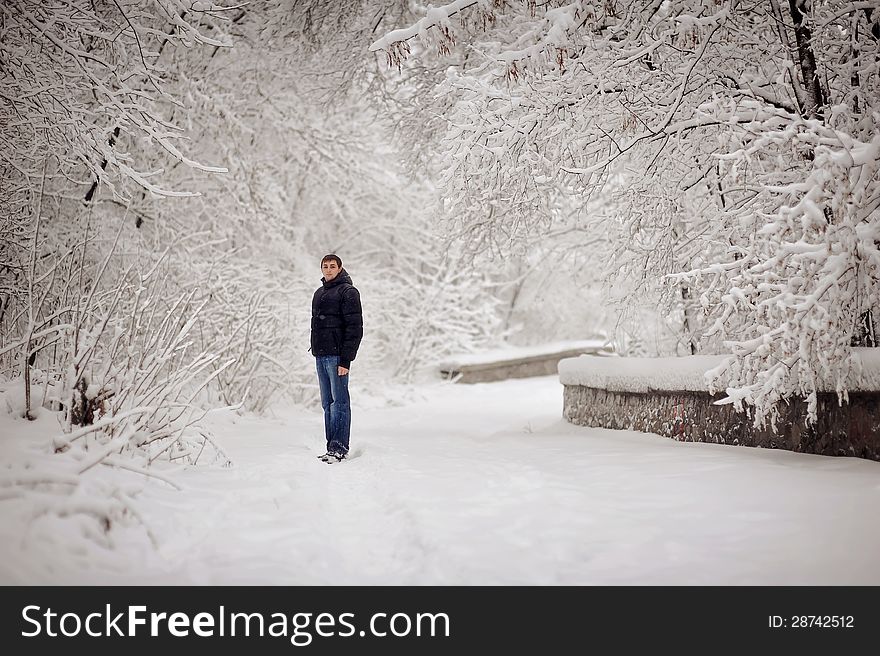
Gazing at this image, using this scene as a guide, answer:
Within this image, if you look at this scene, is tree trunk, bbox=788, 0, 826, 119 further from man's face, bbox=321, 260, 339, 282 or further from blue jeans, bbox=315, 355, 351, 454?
blue jeans, bbox=315, 355, 351, 454

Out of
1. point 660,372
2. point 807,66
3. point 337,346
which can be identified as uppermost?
point 807,66

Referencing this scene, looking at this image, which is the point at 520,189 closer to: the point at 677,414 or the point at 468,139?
the point at 468,139

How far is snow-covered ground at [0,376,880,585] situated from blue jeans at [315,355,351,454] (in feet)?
1.44

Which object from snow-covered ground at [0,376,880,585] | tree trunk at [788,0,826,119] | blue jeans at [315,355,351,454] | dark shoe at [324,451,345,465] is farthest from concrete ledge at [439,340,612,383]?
tree trunk at [788,0,826,119]

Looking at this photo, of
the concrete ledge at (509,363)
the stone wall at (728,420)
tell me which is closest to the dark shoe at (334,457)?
the stone wall at (728,420)

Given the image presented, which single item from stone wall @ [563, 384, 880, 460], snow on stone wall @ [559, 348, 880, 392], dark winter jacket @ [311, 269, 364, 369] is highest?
dark winter jacket @ [311, 269, 364, 369]

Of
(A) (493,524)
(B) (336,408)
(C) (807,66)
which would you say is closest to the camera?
(A) (493,524)

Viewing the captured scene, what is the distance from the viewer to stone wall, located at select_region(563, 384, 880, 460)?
3906mm

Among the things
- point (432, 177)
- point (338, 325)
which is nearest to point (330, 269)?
point (338, 325)

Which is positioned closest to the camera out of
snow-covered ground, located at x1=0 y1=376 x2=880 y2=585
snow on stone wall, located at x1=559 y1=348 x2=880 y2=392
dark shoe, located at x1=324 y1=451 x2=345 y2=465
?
snow-covered ground, located at x1=0 y1=376 x2=880 y2=585

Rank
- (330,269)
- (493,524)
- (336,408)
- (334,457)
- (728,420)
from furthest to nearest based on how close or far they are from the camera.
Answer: (330,269)
(336,408)
(334,457)
(728,420)
(493,524)

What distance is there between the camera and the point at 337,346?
17.3 ft

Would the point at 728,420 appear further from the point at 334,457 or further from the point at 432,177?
the point at 432,177

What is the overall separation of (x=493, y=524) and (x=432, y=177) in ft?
19.0
